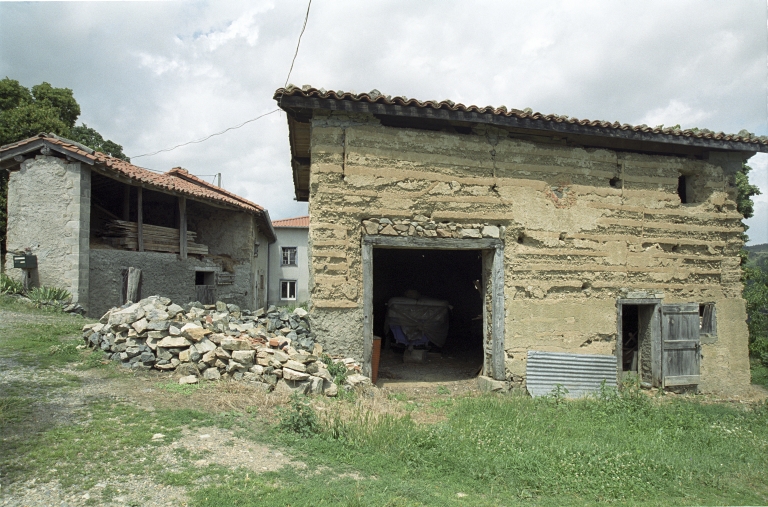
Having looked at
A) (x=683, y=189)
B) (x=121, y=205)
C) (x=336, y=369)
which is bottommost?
(x=336, y=369)

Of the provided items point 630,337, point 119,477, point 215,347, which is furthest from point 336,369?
point 630,337

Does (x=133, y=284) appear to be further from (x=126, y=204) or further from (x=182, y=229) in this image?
(x=182, y=229)

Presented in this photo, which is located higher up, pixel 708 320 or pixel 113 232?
pixel 113 232

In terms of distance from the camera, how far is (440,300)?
499 inches

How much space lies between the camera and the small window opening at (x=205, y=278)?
16469mm

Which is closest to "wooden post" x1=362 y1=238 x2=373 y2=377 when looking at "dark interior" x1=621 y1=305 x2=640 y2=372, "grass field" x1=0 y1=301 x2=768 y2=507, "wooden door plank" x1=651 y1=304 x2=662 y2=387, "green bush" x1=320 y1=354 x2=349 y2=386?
"green bush" x1=320 y1=354 x2=349 y2=386

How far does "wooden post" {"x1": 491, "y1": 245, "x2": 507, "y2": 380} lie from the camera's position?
25.8 feet

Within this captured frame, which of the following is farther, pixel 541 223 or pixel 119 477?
pixel 541 223

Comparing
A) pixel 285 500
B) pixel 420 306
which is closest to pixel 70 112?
pixel 420 306

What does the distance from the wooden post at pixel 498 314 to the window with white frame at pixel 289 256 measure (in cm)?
2420

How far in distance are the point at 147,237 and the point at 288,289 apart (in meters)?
16.9

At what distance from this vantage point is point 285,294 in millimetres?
30781

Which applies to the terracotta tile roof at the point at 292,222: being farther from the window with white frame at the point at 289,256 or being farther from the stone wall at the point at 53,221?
the stone wall at the point at 53,221

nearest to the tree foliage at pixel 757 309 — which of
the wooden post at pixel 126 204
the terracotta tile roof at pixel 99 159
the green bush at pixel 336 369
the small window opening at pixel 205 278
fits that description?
the green bush at pixel 336 369
